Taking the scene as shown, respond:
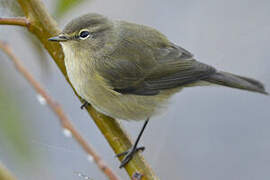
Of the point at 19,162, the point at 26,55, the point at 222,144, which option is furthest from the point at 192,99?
the point at 19,162

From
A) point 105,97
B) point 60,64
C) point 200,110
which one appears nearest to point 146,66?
point 105,97

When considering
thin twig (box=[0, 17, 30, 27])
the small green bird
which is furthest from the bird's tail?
thin twig (box=[0, 17, 30, 27])

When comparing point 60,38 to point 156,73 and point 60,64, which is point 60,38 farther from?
point 156,73

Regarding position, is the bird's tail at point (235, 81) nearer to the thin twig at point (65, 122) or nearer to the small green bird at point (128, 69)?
the small green bird at point (128, 69)

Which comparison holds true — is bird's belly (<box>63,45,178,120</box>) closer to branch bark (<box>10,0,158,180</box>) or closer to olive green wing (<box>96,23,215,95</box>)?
olive green wing (<box>96,23,215,95</box>)

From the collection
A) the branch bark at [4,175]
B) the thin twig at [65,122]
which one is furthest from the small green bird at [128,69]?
the branch bark at [4,175]

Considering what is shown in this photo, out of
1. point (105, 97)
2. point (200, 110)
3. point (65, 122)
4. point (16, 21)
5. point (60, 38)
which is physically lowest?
point (200, 110)

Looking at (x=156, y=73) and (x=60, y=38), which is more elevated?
(x=60, y=38)
